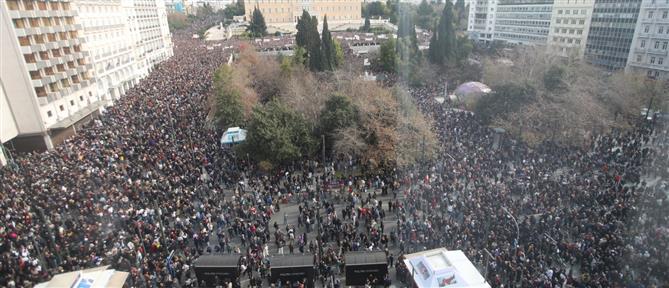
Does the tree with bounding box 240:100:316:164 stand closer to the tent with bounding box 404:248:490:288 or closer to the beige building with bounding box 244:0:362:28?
the tent with bounding box 404:248:490:288

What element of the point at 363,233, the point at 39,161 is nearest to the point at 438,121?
the point at 363,233

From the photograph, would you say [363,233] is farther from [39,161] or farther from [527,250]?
[39,161]

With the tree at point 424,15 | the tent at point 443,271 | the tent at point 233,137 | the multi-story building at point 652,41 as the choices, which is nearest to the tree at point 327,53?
the tent at point 233,137

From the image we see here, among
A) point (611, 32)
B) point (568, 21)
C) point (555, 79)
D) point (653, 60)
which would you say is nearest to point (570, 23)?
point (568, 21)

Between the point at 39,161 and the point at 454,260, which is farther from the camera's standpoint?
the point at 39,161

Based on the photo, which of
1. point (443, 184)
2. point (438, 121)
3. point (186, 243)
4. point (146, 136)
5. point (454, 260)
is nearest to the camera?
point (454, 260)

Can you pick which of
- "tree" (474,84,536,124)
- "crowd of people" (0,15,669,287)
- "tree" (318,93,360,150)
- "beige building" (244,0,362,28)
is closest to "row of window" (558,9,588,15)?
"crowd of people" (0,15,669,287)
